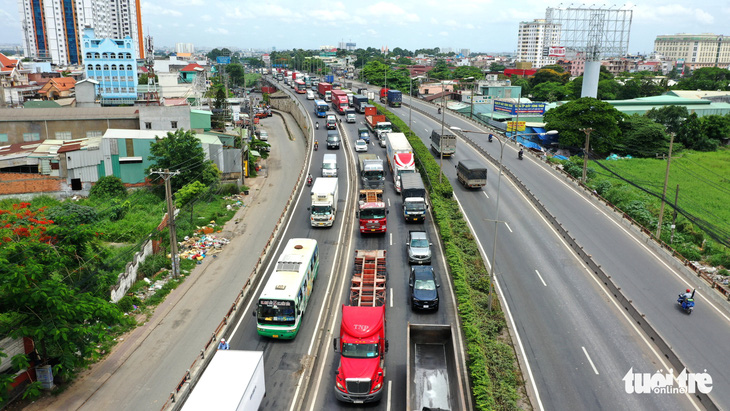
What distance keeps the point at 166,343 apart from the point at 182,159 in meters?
28.0

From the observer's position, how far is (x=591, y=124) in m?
78.6

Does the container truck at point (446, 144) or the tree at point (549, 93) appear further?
the tree at point (549, 93)

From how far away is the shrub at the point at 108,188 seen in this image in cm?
5331

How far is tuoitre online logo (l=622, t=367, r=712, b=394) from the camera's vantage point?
73.8 ft

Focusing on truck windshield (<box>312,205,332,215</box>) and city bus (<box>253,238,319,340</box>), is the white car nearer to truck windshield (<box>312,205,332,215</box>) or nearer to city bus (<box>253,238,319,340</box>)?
truck windshield (<box>312,205,332,215</box>)

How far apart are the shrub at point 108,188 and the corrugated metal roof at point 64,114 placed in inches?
547

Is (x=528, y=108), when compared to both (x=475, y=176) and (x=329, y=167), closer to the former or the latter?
(x=475, y=176)

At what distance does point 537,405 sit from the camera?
21609 millimetres

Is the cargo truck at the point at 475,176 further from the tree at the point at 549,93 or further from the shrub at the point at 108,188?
the tree at the point at 549,93

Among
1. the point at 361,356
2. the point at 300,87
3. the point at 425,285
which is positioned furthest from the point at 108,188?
the point at 300,87

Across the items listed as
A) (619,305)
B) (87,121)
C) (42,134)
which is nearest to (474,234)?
(619,305)

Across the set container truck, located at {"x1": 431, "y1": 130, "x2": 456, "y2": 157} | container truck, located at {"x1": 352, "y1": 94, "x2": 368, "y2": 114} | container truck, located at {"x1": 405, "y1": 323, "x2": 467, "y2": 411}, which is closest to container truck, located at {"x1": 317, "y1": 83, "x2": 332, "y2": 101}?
container truck, located at {"x1": 352, "y1": 94, "x2": 368, "y2": 114}

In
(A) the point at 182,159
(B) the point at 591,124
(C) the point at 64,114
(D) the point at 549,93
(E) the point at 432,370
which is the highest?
(D) the point at 549,93

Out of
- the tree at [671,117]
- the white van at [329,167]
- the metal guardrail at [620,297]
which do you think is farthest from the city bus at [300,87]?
the metal guardrail at [620,297]
